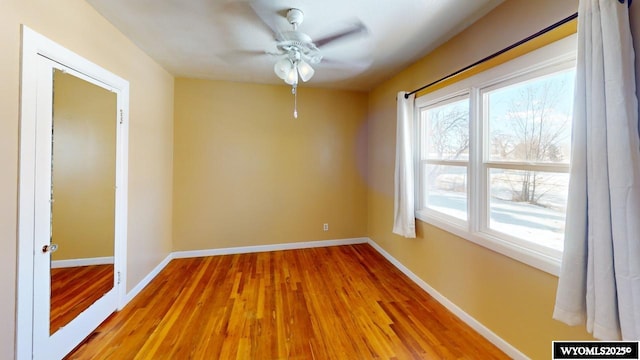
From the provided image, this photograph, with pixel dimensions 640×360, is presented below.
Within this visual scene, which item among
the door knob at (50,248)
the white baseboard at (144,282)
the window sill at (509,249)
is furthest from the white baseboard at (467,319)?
the door knob at (50,248)

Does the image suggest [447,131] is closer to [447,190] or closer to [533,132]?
[447,190]

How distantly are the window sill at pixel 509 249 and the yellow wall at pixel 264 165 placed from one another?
78.6 inches

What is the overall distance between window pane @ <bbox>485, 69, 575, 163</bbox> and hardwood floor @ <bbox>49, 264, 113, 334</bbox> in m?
3.35

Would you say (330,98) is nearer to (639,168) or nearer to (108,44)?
(108,44)

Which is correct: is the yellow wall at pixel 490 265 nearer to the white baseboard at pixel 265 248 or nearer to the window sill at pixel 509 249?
the window sill at pixel 509 249

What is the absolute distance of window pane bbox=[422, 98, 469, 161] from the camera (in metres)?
2.42

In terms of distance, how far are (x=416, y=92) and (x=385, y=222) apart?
187cm

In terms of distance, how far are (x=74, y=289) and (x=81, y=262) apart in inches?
7.6

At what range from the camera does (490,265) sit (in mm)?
1985

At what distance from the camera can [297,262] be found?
139 inches

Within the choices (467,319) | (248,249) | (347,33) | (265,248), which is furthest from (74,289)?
(467,319)

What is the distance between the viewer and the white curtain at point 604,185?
1.09m

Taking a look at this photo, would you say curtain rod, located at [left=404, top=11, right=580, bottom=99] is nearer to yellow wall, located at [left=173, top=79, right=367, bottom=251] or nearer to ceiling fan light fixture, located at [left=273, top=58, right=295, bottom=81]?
ceiling fan light fixture, located at [left=273, top=58, right=295, bottom=81]

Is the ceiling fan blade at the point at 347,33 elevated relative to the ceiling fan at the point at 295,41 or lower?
elevated
